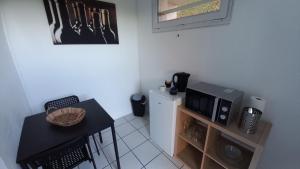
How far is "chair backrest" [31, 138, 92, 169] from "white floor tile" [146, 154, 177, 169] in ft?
2.46

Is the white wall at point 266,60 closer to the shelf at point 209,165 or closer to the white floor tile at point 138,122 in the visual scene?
the shelf at point 209,165

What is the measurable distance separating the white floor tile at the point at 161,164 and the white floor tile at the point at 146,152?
2.2 inches

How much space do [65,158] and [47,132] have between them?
11.5 inches

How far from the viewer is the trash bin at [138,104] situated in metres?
2.40

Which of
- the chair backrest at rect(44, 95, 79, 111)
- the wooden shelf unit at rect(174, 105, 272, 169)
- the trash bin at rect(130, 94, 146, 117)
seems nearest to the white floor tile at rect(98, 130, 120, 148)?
the trash bin at rect(130, 94, 146, 117)

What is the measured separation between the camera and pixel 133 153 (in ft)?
5.67

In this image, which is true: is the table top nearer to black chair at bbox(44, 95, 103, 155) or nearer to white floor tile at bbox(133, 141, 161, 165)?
black chair at bbox(44, 95, 103, 155)

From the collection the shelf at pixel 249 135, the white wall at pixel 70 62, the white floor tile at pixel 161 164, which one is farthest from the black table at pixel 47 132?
the shelf at pixel 249 135

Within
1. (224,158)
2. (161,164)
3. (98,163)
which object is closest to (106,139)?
(98,163)

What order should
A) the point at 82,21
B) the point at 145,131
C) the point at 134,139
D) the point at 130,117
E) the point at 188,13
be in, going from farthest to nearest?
1. the point at 130,117
2. the point at 145,131
3. the point at 134,139
4. the point at 82,21
5. the point at 188,13

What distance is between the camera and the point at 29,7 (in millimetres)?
1388

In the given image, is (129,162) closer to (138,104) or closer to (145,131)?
(145,131)

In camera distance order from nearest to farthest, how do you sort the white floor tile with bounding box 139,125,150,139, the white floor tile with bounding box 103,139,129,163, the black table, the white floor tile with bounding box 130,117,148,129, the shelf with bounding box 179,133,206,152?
the black table → the shelf with bounding box 179,133,206,152 → the white floor tile with bounding box 103,139,129,163 → the white floor tile with bounding box 139,125,150,139 → the white floor tile with bounding box 130,117,148,129

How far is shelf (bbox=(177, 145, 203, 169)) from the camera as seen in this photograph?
1.48 meters
